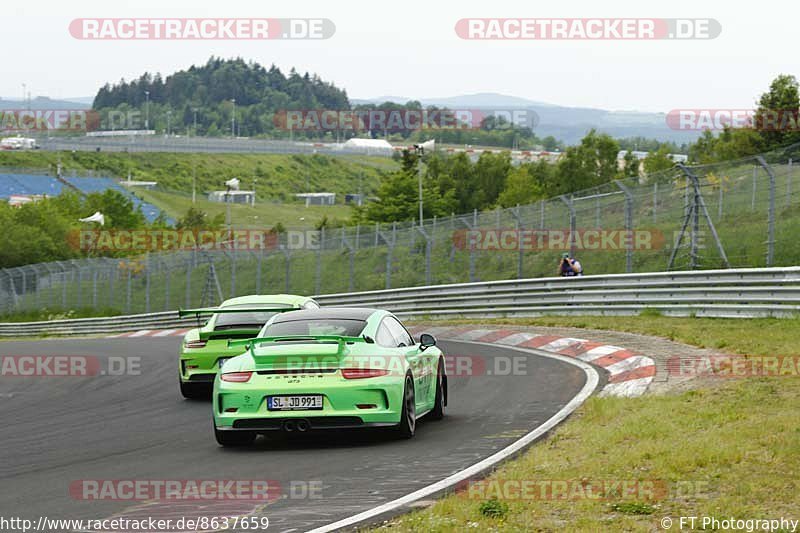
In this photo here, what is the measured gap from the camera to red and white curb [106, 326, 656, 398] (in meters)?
13.3

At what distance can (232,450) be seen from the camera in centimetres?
1020

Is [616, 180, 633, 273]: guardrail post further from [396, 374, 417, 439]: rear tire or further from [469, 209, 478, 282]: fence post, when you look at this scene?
[396, 374, 417, 439]: rear tire

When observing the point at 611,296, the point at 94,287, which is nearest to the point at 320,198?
the point at 94,287

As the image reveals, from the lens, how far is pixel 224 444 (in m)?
10.4

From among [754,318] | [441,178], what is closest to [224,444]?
[754,318]

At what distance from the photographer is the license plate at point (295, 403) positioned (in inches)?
390

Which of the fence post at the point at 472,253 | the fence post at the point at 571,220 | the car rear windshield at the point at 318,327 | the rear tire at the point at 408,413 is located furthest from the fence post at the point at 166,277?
the rear tire at the point at 408,413

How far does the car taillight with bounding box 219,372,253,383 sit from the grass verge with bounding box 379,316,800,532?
2.41 metres

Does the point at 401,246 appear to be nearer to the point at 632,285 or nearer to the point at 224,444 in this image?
the point at 632,285

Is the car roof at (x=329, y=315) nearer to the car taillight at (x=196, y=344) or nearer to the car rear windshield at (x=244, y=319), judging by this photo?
the car rear windshield at (x=244, y=319)

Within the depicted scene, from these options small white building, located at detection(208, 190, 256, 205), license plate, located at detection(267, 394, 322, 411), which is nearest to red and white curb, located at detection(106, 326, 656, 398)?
license plate, located at detection(267, 394, 322, 411)

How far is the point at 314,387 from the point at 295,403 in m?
0.20

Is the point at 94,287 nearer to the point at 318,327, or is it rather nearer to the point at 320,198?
the point at 318,327

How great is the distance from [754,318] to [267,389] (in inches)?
481
